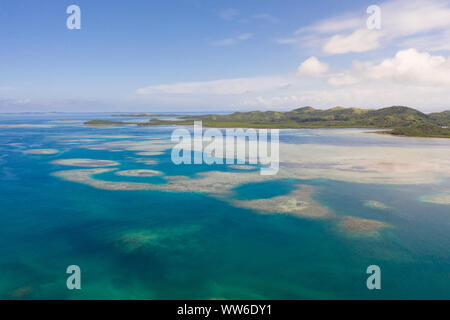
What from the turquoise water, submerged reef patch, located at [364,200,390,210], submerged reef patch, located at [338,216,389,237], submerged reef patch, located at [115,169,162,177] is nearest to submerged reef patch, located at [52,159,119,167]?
submerged reef patch, located at [115,169,162,177]

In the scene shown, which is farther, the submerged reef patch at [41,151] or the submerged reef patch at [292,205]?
the submerged reef patch at [41,151]

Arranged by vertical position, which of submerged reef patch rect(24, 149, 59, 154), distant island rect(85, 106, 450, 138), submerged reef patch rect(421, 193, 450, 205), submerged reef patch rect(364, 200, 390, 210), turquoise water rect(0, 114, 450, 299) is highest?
distant island rect(85, 106, 450, 138)

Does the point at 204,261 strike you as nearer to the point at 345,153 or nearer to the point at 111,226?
the point at 111,226

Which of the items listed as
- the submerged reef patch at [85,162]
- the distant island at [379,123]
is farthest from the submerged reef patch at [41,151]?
the distant island at [379,123]

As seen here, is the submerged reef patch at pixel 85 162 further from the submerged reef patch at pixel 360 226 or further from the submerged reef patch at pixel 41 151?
the submerged reef patch at pixel 360 226

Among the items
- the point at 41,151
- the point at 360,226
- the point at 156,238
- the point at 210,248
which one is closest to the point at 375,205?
the point at 360,226

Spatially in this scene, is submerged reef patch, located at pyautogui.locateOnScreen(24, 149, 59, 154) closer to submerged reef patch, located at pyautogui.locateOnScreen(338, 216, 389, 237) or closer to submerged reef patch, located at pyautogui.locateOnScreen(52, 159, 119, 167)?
submerged reef patch, located at pyautogui.locateOnScreen(52, 159, 119, 167)

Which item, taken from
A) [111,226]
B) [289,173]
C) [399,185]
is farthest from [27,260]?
[399,185]

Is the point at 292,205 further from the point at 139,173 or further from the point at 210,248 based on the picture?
the point at 139,173
